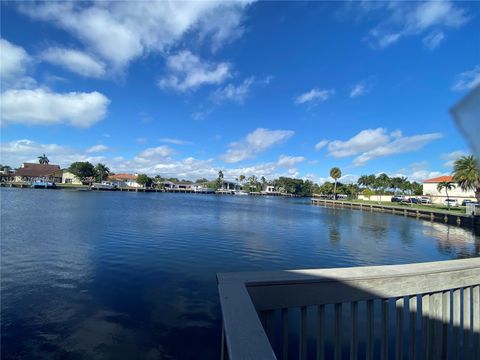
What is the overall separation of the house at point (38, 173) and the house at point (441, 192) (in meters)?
126

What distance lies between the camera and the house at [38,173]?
99562mm

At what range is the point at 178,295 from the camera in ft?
27.6

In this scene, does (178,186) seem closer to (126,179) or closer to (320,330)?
(126,179)

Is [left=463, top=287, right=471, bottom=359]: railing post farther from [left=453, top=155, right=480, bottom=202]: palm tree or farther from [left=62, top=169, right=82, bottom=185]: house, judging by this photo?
[left=62, top=169, right=82, bottom=185]: house

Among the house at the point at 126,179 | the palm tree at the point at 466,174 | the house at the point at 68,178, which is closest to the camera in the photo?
the palm tree at the point at 466,174

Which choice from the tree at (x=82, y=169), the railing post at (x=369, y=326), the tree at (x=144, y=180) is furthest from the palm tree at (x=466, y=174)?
the tree at (x=144, y=180)

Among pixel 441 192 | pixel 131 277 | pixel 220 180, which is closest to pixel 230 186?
pixel 220 180

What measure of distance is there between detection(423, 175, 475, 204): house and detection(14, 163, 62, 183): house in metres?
126

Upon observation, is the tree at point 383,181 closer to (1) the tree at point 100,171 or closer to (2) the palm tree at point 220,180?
(2) the palm tree at point 220,180

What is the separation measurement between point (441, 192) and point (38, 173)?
13202 centimetres

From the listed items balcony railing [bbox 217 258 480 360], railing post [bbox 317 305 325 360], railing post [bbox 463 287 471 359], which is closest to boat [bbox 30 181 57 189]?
balcony railing [bbox 217 258 480 360]

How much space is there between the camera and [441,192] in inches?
3123

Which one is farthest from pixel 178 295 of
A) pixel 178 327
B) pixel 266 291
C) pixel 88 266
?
pixel 266 291

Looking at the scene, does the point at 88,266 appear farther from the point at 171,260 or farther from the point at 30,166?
the point at 30,166
